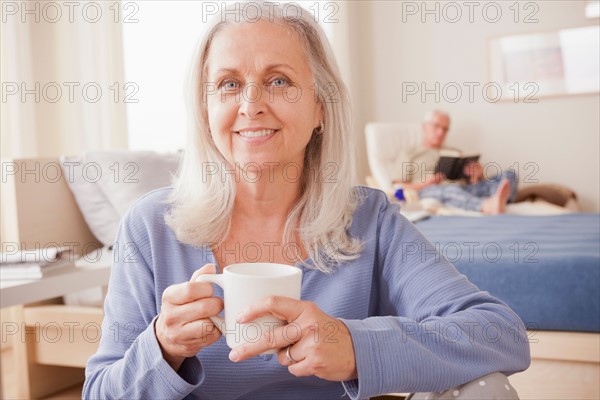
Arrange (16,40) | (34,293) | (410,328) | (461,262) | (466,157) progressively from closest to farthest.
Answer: (410,328) < (34,293) < (461,262) < (16,40) < (466,157)

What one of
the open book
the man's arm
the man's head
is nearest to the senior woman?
the man's arm

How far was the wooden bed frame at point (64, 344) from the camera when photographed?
2.05 meters

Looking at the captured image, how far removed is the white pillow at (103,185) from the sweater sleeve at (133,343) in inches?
57.8

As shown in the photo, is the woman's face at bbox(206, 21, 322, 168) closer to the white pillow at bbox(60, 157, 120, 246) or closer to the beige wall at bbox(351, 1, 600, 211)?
the white pillow at bbox(60, 157, 120, 246)

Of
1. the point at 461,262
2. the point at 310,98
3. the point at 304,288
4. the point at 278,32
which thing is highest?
the point at 278,32

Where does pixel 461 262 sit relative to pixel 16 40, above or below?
below

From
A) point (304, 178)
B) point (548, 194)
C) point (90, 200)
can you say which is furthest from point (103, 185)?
point (548, 194)

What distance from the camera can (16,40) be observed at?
3.45 meters

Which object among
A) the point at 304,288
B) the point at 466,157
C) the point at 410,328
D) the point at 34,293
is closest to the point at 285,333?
the point at 410,328

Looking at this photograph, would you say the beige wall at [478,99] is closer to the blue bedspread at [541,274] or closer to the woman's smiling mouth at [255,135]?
the blue bedspread at [541,274]

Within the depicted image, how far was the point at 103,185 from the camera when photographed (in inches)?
105

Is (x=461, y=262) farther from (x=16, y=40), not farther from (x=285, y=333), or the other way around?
(x=16, y=40)

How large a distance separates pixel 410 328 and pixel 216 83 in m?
0.51

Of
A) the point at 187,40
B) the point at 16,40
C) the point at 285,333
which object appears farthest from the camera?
the point at 187,40
